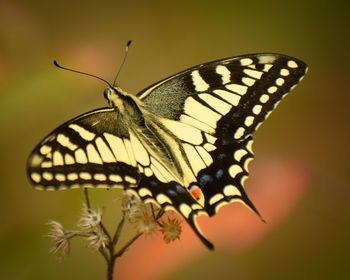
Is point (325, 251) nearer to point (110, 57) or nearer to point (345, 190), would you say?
point (345, 190)

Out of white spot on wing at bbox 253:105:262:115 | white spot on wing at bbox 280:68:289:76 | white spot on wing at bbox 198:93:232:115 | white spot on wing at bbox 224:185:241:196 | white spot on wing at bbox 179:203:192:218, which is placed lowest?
white spot on wing at bbox 224:185:241:196

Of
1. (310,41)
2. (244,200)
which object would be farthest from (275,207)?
(310,41)

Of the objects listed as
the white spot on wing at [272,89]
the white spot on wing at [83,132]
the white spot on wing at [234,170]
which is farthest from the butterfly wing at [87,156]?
the white spot on wing at [272,89]

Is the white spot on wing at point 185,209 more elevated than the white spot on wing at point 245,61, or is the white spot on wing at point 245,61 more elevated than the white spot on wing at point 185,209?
the white spot on wing at point 245,61

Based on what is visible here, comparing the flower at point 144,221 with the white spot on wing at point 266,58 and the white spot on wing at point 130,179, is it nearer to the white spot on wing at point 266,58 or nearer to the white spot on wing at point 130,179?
the white spot on wing at point 130,179

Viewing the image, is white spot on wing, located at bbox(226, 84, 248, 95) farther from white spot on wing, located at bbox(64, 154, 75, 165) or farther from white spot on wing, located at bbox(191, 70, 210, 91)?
white spot on wing, located at bbox(64, 154, 75, 165)

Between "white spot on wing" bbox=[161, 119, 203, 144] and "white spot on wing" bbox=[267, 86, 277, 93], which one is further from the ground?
"white spot on wing" bbox=[161, 119, 203, 144]

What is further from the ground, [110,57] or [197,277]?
[110,57]

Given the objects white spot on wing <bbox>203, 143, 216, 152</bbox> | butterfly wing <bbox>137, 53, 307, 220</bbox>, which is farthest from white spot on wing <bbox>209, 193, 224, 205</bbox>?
white spot on wing <bbox>203, 143, 216, 152</bbox>
